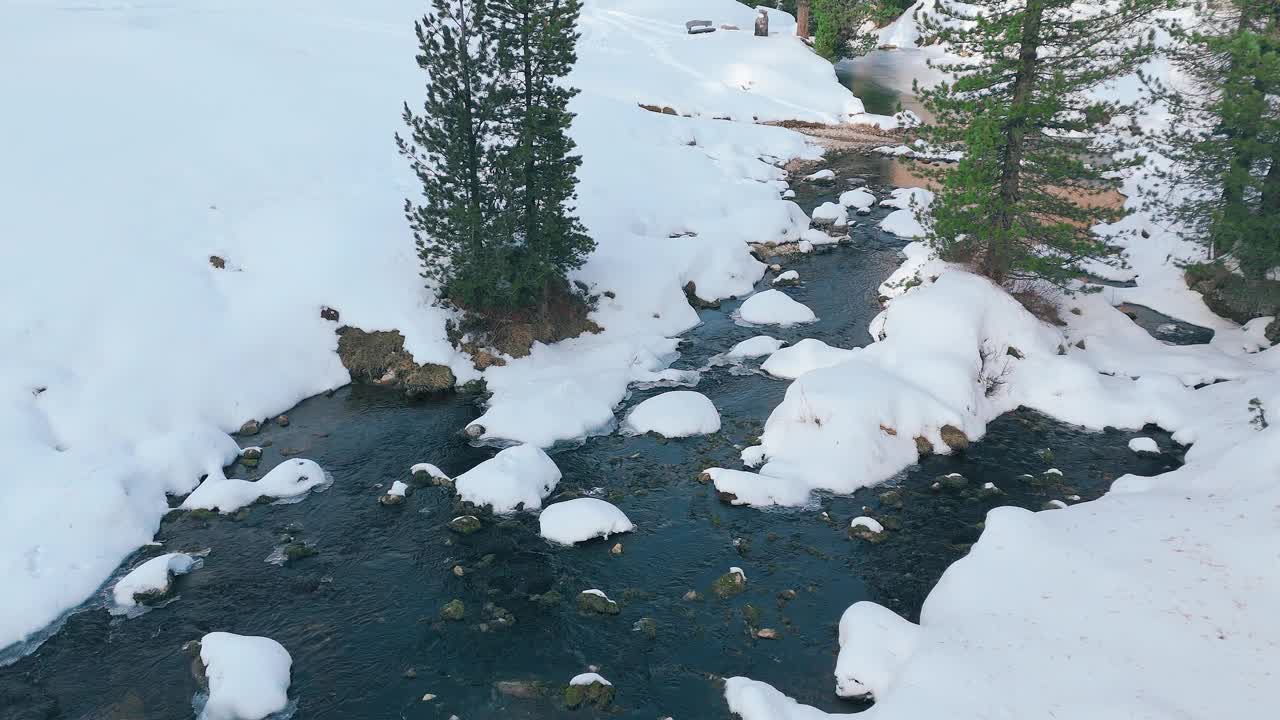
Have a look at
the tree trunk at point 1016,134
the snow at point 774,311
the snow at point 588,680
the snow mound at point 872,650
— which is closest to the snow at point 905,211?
the snow at point 774,311

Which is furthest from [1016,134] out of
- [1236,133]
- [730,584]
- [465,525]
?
[465,525]

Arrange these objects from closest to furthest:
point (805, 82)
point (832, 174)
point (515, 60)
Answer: point (515, 60) < point (832, 174) < point (805, 82)

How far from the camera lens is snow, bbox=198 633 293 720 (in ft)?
49.4

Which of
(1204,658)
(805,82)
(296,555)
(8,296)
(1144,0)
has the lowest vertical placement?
(296,555)

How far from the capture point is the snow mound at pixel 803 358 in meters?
27.4

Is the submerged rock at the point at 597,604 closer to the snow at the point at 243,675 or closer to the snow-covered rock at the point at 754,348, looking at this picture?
the snow at the point at 243,675

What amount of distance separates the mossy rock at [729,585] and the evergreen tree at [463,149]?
1334 centimetres

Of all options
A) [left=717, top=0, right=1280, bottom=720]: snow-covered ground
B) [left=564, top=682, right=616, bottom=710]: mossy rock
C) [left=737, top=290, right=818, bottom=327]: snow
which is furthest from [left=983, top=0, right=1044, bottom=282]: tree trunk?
[left=564, top=682, right=616, bottom=710]: mossy rock

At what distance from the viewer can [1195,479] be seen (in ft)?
64.6

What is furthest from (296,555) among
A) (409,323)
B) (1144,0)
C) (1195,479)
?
(1144,0)

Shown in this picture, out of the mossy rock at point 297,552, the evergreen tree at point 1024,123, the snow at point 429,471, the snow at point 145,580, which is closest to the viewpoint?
the snow at point 145,580

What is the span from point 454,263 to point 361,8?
4795cm

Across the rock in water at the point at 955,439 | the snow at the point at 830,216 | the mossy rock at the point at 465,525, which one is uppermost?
the snow at the point at 830,216

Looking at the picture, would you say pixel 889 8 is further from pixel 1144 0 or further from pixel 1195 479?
pixel 1195 479
